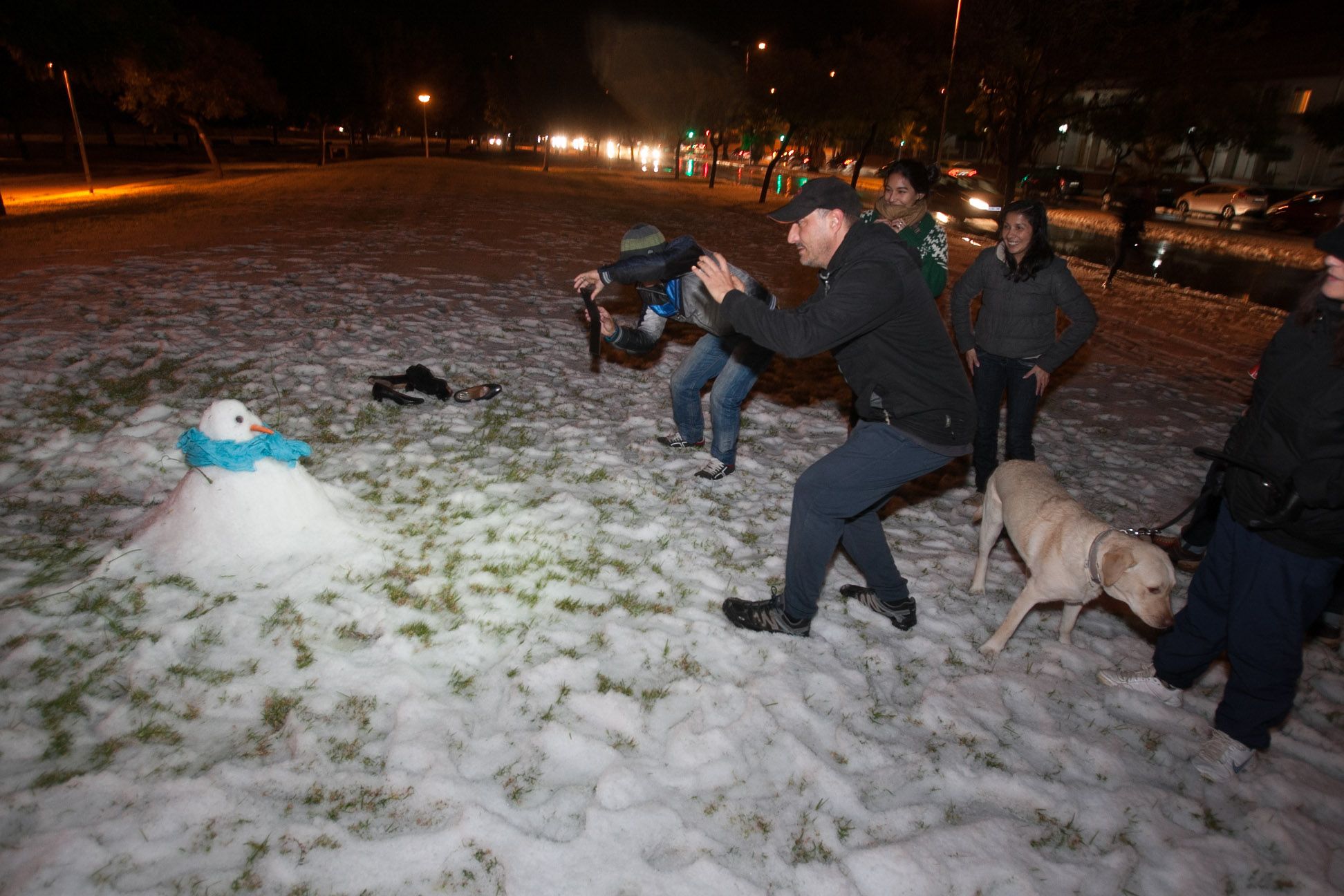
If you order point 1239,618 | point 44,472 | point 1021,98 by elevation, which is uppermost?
point 1021,98

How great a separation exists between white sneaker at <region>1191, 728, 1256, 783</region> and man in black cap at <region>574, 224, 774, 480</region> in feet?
9.90

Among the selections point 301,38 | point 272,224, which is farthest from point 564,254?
point 301,38

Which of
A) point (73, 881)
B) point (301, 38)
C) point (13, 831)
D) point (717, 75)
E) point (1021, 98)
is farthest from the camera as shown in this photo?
point (301, 38)

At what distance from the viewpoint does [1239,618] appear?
2.94 metres

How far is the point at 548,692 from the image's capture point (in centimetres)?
326

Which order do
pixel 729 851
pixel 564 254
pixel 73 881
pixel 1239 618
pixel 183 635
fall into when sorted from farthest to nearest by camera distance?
1. pixel 564 254
2. pixel 183 635
3. pixel 1239 618
4. pixel 729 851
5. pixel 73 881

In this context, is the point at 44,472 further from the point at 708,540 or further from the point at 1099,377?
the point at 1099,377

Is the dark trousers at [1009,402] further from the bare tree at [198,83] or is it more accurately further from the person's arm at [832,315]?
the bare tree at [198,83]

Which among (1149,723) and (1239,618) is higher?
(1239,618)

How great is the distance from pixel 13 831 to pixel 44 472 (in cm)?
309

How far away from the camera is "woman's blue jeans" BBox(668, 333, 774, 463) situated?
16.8ft

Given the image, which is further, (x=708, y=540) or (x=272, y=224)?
(x=272, y=224)

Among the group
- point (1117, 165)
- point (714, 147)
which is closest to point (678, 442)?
point (714, 147)

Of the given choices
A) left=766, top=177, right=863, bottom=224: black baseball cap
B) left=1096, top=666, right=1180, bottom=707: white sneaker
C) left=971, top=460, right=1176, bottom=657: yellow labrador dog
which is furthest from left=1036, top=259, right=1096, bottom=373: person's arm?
left=766, top=177, right=863, bottom=224: black baseball cap
